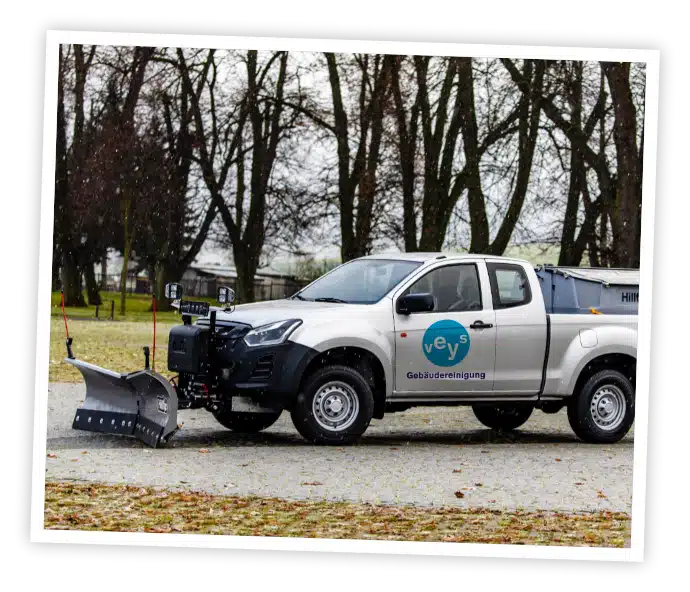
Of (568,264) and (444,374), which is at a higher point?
(568,264)

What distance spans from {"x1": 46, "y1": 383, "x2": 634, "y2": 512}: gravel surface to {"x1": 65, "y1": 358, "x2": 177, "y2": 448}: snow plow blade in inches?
5.6

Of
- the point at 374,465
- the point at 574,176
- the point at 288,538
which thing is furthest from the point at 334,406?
the point at 574,176

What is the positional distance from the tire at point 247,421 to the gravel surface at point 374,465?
0.10 meters

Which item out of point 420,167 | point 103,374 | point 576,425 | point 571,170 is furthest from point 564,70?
point 103,374

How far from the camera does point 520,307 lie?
11906 mm

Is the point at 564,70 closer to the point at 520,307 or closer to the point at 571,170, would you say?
the point at 571,170

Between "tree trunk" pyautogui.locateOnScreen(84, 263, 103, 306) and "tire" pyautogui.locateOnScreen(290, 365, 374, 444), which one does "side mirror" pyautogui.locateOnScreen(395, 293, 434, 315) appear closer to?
"tire" pyautogui.locateOnScreen(290, 365, 374, 444)

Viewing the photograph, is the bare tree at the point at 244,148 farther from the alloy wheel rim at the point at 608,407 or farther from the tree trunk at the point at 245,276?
the alloy wheel rim at the point at 608,407

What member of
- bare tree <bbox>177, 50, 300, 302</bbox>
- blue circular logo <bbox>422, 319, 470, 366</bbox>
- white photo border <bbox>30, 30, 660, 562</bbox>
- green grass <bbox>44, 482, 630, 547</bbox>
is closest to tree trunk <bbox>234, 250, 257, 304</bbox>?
bare tree <bbox>177, 50, 300, 302</bbox>

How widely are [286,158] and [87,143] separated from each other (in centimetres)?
280

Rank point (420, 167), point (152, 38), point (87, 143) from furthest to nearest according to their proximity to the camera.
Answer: point (87, 143) → point (420, 167) → point (152, 38)

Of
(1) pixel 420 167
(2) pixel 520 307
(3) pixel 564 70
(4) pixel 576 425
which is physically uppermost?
(3) pixel 564 70

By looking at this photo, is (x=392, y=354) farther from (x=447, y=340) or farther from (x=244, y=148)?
(x=244, y=148)

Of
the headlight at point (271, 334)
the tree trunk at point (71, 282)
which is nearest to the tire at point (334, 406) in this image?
the headlight at point (271, 334)
